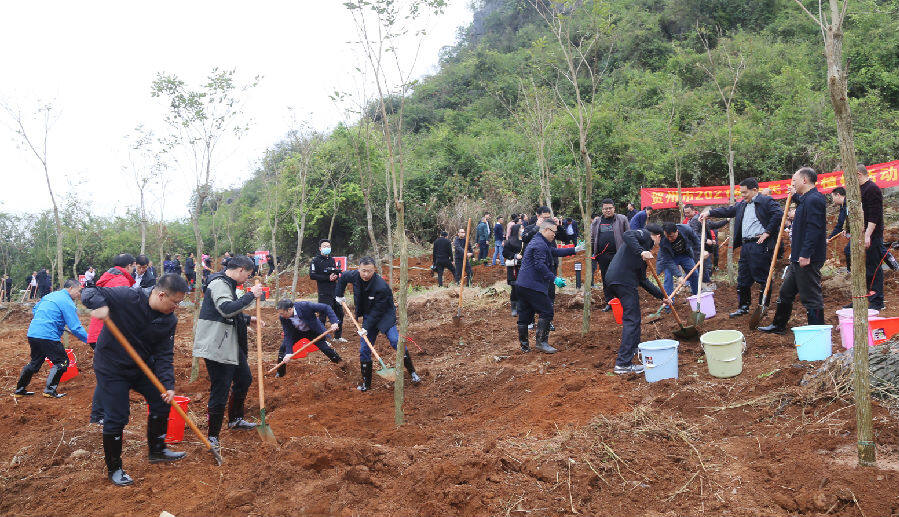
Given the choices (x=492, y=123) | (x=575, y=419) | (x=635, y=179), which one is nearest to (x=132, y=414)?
(x=575, y=419)

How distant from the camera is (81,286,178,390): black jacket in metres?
4.22

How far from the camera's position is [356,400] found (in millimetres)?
6289

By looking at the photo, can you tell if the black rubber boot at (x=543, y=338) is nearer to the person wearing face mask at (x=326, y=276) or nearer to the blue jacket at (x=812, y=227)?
the blue jacket at (x=812, y=227)

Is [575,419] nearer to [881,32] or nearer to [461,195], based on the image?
[461,195]

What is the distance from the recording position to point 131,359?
4.27 m

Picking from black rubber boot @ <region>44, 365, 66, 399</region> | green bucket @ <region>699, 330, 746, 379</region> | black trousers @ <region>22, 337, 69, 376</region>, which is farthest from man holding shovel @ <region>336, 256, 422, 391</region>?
black rubber boot @ <region>44, 365, 66, 399</region>

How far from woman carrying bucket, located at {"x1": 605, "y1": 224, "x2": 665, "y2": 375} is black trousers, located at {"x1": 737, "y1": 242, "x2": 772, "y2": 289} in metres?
1.81

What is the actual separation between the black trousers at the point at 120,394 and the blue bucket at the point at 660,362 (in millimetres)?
Result: 4199

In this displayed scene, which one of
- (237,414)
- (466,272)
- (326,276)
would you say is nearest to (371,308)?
(237,414)

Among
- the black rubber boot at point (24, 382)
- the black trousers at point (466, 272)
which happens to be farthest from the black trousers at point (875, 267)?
the black rubber boot at point (24, 382)

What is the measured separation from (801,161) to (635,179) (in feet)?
16.9

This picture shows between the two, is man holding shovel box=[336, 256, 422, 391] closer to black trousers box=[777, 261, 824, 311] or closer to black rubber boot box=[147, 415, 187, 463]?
black rubber boot box=[147, 415, 187, 463]

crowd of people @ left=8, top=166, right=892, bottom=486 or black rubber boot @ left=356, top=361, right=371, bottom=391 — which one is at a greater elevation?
crowd of people @ left=8, top=166, right=892, bottom=486

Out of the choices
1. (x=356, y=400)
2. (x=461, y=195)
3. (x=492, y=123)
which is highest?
(x=492, y=123)
